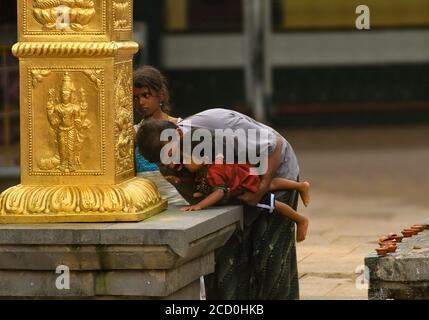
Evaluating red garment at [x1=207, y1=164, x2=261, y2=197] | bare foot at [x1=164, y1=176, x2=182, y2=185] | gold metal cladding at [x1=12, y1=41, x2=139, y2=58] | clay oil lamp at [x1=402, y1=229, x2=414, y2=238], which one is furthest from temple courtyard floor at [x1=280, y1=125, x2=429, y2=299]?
gold metal cladding at [x1=12, y1=41, x2=139, y2=58]

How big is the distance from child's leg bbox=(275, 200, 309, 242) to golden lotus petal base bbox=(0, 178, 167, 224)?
836 millimetres

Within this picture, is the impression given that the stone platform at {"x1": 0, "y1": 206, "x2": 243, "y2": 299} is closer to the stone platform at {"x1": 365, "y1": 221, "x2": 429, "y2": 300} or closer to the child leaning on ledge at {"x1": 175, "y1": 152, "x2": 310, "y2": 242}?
the child leaning on ledge at {"x1": 175, "y1": 152, "x2": 310, "y2": 242}

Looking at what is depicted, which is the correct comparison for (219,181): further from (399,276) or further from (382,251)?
(399,276)

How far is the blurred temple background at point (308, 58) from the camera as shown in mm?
22641

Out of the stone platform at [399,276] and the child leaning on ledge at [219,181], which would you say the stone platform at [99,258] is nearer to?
the child leaning on ledge at [219,181]

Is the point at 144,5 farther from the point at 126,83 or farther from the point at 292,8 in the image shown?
the point at 126,83

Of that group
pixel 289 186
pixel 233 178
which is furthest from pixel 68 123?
pixel 289 186

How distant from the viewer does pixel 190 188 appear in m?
7.26

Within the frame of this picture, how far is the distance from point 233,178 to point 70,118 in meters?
0.84

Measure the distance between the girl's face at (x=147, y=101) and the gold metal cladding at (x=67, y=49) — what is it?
0.86 metres

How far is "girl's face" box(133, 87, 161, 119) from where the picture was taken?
7.73 m

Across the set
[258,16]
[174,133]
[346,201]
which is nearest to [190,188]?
[174,133]

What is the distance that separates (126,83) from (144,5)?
15506mm

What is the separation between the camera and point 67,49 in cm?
682
